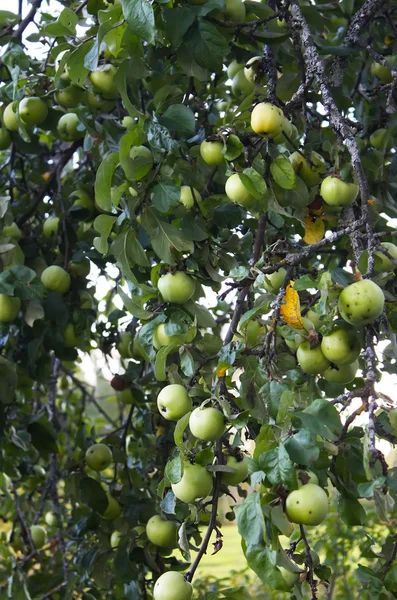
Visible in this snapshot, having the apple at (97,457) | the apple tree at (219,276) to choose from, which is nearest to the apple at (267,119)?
the apple tree at (219,276)

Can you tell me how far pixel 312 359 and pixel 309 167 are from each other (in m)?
0.42

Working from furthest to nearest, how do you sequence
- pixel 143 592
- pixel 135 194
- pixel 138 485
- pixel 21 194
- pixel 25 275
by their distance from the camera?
pixel 21 194, pixel 138 485, pixel 143 592, pixel 25 275, pixel 135 194

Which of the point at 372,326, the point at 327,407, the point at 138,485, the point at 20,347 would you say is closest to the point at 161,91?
the point at 372,326

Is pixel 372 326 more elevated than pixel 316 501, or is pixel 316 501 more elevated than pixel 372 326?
pixel 372 326

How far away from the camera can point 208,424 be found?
3.52 ft

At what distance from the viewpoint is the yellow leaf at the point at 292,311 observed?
1072 millimetres

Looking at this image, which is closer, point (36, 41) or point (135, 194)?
point (135, 194)

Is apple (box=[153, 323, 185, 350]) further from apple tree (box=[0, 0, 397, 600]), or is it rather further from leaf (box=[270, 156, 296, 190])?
leaf (box=[270, 156, 296, 190])

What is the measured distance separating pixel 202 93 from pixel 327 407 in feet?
4.69

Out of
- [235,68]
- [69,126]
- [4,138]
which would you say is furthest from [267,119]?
[4,138]

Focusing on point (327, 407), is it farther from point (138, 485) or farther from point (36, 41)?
point (36, 41)

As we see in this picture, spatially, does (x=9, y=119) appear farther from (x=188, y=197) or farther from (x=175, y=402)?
(x=175, y=402)

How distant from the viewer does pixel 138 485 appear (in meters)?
2.27

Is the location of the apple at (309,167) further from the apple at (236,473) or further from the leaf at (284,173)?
the apple at (236,473)
